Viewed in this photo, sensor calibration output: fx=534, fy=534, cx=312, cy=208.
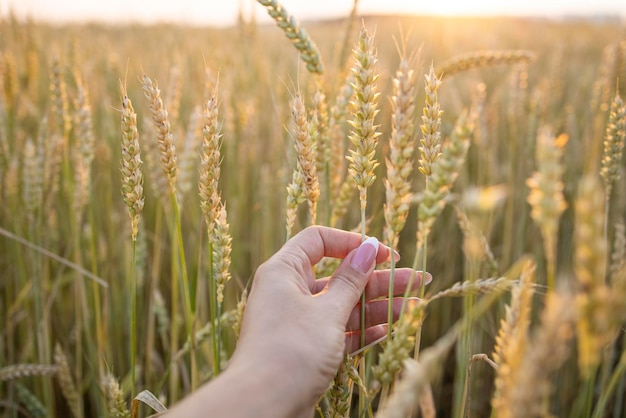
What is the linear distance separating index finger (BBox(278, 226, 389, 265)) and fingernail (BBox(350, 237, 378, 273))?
0.29 ft

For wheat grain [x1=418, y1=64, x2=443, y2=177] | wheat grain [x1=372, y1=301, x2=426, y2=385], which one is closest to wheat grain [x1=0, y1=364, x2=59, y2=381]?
wheat grain [x1=372, y1=301, x2=426, y2=385]

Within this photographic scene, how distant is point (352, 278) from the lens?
98 centimetres

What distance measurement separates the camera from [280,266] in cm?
95

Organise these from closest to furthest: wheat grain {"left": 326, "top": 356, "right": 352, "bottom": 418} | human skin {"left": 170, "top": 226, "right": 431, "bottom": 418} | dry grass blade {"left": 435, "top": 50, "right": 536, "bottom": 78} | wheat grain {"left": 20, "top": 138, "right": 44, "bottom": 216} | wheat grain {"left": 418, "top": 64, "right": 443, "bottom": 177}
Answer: human skin {"left": 170, "top": 226, "right": 431, "bottom": 418} → wheat grain {"left": 418, "top": 64, "right": 443, "bottom": 177} → wheat grain {"left": 326, "top": 356, "right": 352, "bottom": 418} → wheat grain {"left": 20, "top": 138, "right": 44, "bottom": 216} → dry grass blade {"left": 435, "top": 50, "right": 536, "bottom": 78}

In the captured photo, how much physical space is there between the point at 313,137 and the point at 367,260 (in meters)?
0.25

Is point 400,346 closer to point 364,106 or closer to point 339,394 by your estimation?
point 339,394

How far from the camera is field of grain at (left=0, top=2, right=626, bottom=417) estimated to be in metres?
0.60

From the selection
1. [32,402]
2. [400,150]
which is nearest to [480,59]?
[400,150]

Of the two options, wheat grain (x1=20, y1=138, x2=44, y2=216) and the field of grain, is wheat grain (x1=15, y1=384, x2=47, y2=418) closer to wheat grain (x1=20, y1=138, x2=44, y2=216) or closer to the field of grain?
the field of grain

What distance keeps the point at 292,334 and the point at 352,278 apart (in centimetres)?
21

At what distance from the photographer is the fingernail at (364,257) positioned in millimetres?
987

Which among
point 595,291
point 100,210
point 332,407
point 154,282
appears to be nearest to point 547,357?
point 595,291

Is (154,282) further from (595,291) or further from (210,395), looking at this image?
(595,291)

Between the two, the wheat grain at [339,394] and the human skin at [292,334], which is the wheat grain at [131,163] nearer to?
the human skin at [292,334]
